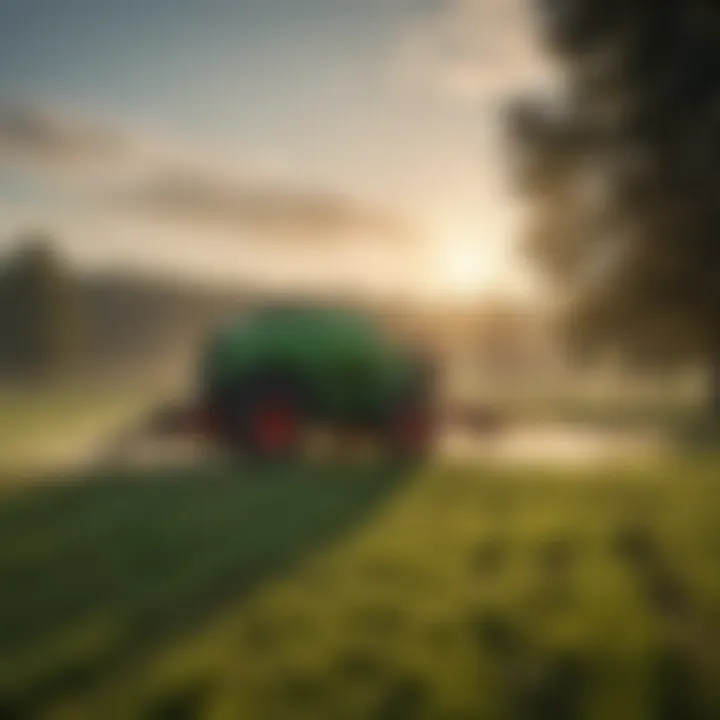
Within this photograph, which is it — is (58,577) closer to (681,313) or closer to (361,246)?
(361,246)

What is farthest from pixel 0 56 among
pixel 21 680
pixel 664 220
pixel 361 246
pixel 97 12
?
pixel 664 220

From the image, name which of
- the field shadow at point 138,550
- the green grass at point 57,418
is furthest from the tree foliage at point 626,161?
the green grass at point 57,418

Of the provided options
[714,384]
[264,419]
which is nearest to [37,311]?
[264,419]

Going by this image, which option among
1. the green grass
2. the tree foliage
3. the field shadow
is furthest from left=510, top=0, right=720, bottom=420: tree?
the green grass

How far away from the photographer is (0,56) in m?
1.48

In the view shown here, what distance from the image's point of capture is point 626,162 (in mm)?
1482

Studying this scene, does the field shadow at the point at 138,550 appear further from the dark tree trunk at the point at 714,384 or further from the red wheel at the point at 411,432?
the dark tree trunk at the point at 714,384

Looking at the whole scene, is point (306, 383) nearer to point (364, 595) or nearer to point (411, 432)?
point (411, 432)

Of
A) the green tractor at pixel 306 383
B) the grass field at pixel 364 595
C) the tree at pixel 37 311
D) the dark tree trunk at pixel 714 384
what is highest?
the tree at pixel 37 311

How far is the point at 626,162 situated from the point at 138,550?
1.05 m

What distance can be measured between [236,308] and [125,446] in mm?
303

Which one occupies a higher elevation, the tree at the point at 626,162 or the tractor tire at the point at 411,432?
the tree at the point at 626,162

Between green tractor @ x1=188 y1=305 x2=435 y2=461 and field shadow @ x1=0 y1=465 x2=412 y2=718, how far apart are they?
0.22ft

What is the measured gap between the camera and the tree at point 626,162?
1477mm
